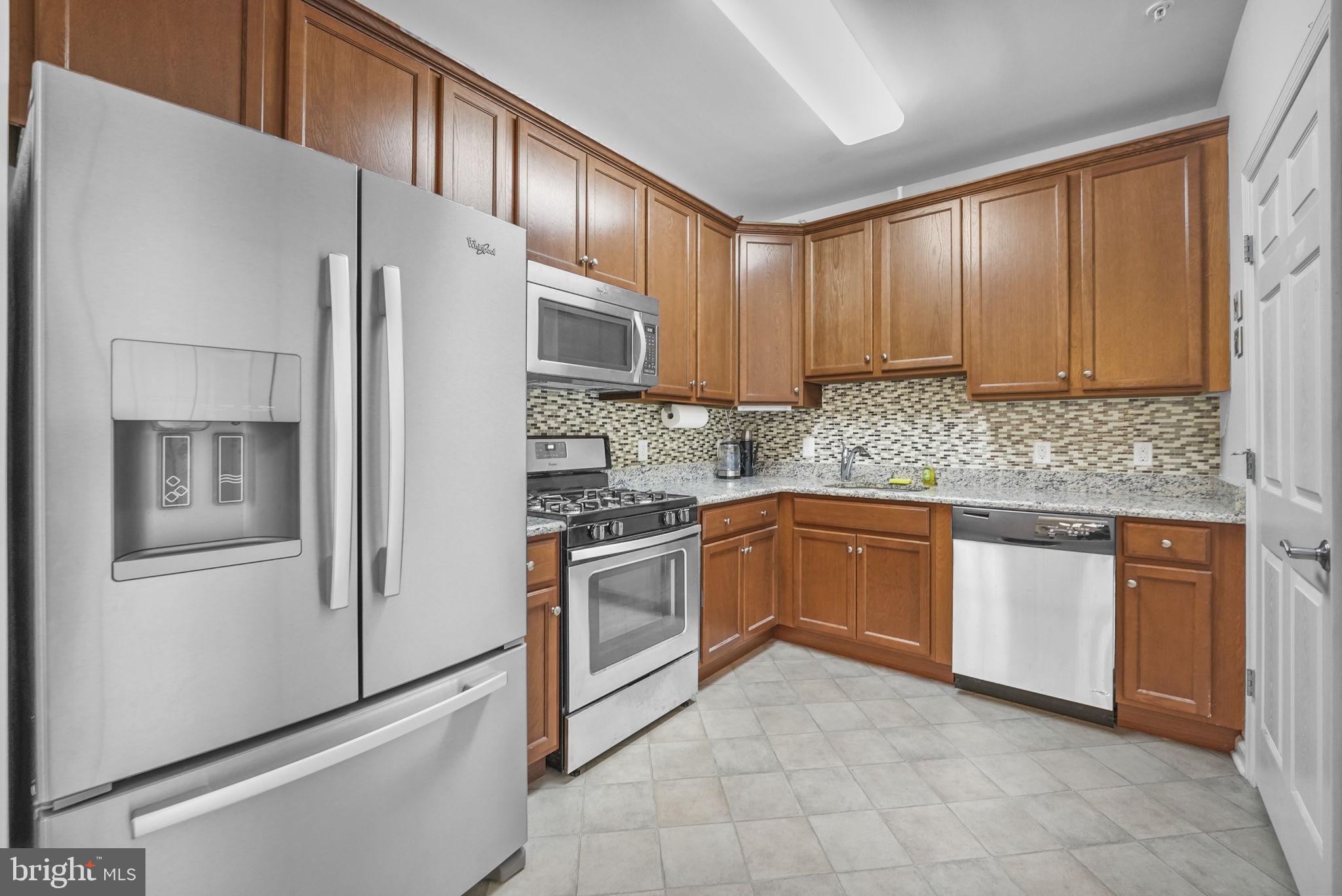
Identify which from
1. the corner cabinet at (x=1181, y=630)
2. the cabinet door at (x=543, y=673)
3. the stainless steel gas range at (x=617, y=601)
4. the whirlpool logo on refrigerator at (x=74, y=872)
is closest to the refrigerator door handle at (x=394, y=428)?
the whirlpool logo on refrigerator at (x=74, y=872)

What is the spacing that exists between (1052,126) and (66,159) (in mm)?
3514

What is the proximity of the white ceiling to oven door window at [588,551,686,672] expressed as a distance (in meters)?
1.97

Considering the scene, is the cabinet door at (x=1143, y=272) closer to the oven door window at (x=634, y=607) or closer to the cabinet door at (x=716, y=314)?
the cabinet door at (x=716, y=314)

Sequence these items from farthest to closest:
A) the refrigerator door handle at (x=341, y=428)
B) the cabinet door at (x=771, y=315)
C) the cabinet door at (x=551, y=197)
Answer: the cabinet door at (x=771, y=315)
the cabinet door at (x=551, y=197)
the refrigerator door handle at (x=341, y=428)

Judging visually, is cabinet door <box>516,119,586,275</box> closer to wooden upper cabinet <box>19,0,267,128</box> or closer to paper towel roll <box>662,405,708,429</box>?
wooden upper cabinet <box>19,0,267,128</box>

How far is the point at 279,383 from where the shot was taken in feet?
3.67

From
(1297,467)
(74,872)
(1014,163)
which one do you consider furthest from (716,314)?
(74,872)

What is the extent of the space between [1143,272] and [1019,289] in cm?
47

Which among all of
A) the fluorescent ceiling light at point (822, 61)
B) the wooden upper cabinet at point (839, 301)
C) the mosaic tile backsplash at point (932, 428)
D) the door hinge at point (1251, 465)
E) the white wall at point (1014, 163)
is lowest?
the door hinge at point (1251, 465)

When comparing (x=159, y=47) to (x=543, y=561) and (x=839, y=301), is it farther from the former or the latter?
(x=839, y=301)

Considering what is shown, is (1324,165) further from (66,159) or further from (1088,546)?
(66,159)

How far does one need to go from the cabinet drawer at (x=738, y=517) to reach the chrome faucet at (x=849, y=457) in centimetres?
56

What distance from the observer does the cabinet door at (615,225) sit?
255 centimetres

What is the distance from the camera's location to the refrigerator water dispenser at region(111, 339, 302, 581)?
98 cm
